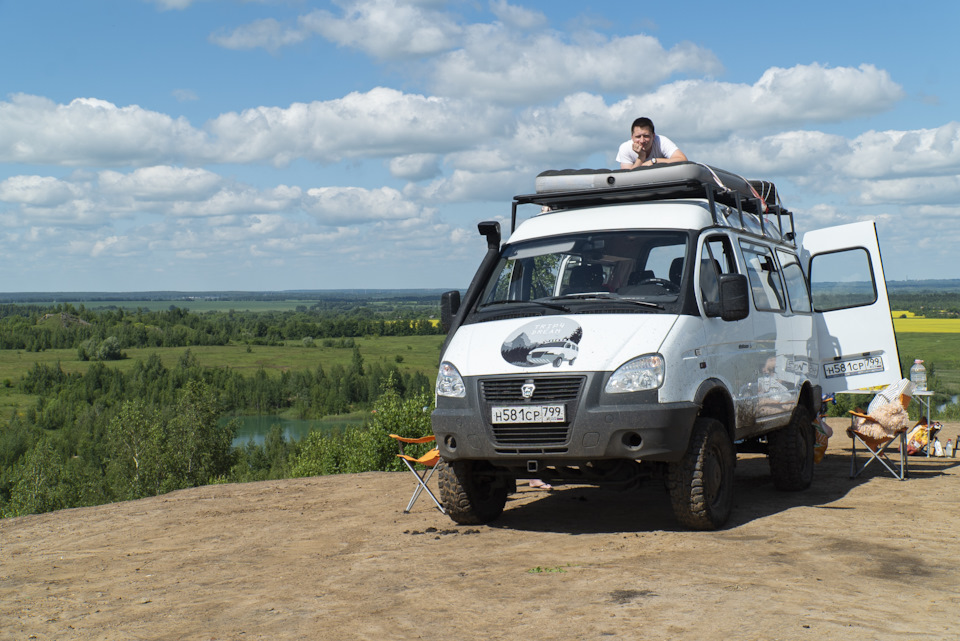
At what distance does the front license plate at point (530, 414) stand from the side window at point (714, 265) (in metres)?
1.62

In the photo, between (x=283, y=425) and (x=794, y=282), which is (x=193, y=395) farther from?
(x=794, y=282)

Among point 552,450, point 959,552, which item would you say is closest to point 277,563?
point 552,450

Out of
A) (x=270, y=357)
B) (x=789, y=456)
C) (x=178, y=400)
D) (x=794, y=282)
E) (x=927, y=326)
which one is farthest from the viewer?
(x=270, y=357)

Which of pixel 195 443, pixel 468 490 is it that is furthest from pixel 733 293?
pixel 195 443

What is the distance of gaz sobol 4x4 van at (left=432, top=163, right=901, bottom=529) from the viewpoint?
6.88m

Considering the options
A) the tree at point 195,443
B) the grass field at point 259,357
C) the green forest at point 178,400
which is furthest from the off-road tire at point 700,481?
the grass field at point 259,357

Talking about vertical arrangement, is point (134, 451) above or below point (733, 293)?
below

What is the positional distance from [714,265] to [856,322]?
3.87 meters

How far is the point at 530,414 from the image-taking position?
273 inches

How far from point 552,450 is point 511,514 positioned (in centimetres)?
202

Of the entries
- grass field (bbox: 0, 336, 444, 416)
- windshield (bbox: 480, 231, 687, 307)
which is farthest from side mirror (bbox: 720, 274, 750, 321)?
grass field (bbox: 0, 336, 444, 416)

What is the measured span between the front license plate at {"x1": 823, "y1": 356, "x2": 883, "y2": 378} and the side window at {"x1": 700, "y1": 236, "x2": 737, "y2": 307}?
3384 millimetres

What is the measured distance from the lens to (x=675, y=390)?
6934 mm

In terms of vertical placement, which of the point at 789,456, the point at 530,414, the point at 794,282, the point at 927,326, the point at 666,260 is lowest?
the point at 927,326
